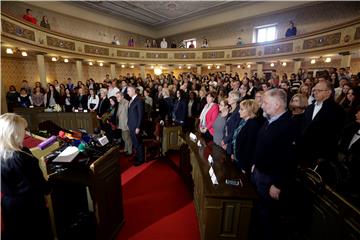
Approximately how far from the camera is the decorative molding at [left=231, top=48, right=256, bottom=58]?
45.3ft

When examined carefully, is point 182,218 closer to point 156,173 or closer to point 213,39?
point 156,173

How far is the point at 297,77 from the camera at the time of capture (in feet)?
28.9

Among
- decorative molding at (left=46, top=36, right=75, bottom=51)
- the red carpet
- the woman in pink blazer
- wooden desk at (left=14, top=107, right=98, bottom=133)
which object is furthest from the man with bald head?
decorative molding at (left=46, top=36, right=75, bottom=51)

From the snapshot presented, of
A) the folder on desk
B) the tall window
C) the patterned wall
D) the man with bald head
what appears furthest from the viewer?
the tall window

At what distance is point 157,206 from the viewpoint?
320 centimetres

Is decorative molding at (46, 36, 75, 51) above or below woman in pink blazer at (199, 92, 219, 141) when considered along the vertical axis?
above

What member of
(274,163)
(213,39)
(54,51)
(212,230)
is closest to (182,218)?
(212,230)

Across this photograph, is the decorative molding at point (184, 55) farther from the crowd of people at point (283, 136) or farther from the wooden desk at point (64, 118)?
the crowd of people at point (283, 136)

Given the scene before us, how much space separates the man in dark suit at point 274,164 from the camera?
1960mm

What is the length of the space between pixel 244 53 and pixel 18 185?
49.3ft

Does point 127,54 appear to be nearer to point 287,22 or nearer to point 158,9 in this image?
point 158,9

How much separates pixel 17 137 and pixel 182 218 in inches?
92.3

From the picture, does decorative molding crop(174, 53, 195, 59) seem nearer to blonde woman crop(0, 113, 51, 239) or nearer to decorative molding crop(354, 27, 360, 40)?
decorative molding crop(354, 27, 360, 40)

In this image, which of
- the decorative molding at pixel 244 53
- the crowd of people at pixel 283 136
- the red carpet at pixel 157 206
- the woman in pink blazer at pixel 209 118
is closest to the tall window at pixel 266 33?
the decorative molding at pixel 244 53
